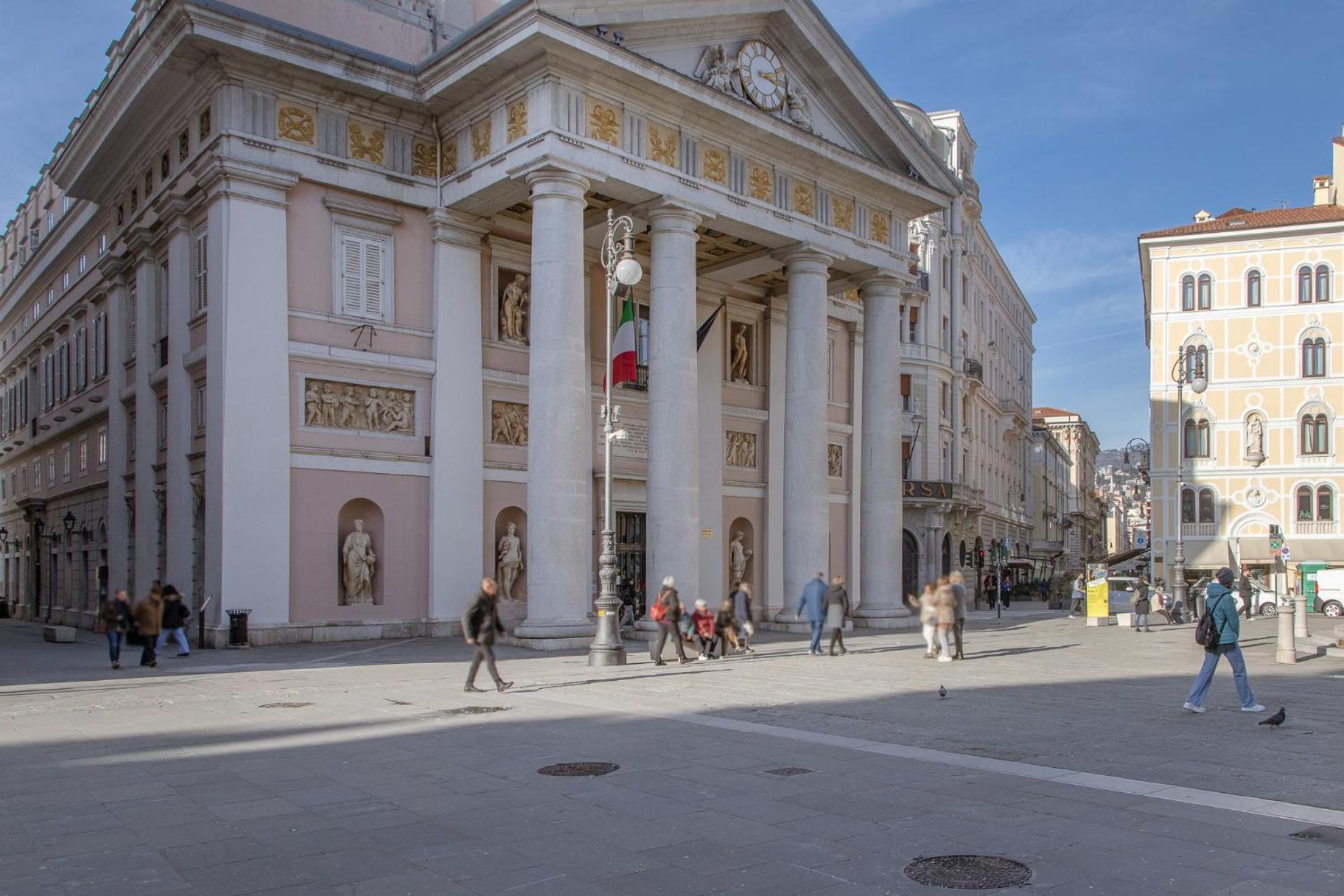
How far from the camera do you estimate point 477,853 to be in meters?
7.23

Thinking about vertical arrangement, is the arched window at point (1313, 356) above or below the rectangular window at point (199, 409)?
above

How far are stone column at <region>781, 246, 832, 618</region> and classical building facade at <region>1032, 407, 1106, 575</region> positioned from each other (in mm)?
83000

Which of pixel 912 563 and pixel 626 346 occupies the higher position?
pixel 626 346

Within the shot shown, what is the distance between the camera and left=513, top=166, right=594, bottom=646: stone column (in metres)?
24.9

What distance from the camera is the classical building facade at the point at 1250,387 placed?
188ft

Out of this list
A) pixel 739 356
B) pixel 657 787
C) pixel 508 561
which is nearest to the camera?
pixel 657 787

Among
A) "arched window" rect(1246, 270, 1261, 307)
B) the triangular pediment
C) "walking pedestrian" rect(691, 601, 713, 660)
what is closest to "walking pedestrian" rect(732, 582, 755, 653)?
"walking pedestrian" rect(691, 601, 713, 660)

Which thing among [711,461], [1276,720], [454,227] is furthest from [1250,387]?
[1276,720]

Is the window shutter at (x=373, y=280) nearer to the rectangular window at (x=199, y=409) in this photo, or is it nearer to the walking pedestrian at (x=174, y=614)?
the rectangular window at (x=199, y=409)

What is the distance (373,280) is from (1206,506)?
46619 millimetres

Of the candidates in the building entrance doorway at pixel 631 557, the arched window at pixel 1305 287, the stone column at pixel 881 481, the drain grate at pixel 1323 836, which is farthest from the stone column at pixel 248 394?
the arched window at pixel 1305 287

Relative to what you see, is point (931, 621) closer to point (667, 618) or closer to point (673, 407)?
point (667, 618)

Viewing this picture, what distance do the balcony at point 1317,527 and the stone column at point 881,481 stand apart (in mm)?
32482

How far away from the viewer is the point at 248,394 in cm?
2516
